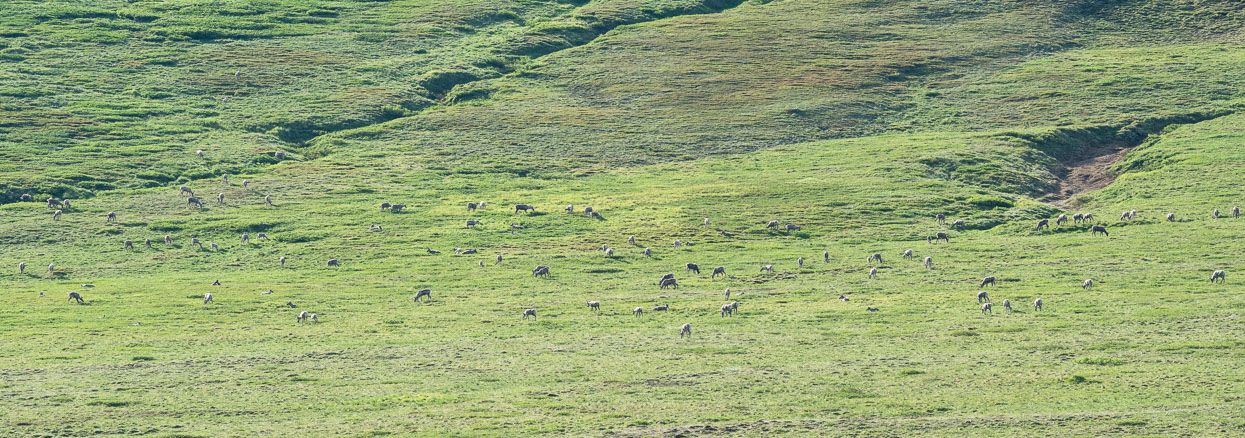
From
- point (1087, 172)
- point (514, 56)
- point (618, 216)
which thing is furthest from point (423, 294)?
point (514, 56)

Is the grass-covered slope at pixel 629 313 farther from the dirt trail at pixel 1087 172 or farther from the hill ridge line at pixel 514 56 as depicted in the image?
the hill ridge line at pixel 514 56

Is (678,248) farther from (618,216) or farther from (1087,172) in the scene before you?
(1087,172)

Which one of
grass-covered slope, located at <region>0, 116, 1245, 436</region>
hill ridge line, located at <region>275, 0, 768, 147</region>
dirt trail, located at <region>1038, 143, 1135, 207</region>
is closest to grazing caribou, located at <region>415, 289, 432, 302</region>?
grass-covered slope, located at <region>0, 116, 1245, 436</region>

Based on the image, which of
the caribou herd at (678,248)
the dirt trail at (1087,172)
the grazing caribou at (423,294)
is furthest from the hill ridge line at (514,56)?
the dirt trail at (1087,172)

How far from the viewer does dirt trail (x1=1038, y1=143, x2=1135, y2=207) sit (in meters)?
85.2

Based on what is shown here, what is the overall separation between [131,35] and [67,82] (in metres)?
19.5

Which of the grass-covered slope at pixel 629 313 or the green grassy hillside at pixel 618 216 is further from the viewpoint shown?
the green grassy hillside at pixel 618 216

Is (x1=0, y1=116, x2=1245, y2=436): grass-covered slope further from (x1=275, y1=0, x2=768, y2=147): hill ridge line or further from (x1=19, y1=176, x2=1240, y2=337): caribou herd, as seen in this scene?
(x1=275, y1=0, x2=768, y2=147): hill ridge line

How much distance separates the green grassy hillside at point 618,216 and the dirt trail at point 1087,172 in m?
0.80

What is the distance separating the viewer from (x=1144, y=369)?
3850 centimetres

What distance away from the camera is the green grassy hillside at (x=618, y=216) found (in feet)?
123

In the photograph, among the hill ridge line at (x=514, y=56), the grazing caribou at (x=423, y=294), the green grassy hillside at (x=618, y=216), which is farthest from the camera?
the hill ridge line at (x=514, y=56)

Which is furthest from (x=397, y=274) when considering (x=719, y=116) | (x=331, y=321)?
(x=719, y=116)

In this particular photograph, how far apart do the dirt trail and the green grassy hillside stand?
2.63ft
